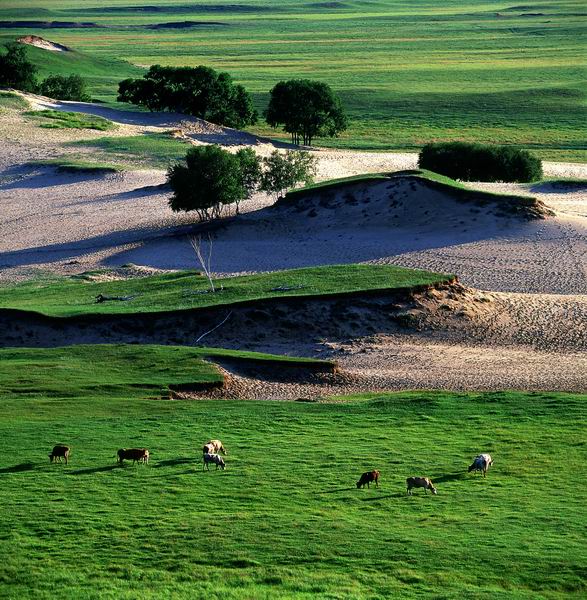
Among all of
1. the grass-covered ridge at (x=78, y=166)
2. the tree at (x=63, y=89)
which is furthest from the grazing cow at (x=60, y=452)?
the tree at (x=63, y=89)

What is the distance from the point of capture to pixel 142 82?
323 feet

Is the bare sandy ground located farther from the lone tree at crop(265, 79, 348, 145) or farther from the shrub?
the lone tree at crop(265, 79, 348, 145)

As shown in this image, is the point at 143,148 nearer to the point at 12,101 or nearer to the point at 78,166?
the point at 78,166

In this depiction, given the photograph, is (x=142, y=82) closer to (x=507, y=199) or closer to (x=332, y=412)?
(x=507, y=199)

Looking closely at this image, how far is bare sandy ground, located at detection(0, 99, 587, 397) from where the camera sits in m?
36.5

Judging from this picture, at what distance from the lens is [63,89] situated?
10600 cm

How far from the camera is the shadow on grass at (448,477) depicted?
24859mm

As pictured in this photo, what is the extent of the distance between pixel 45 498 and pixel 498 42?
168 meters

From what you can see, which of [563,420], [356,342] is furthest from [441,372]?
[563,420]

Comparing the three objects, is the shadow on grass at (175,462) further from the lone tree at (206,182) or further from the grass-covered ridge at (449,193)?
the lone tree at (206,182)

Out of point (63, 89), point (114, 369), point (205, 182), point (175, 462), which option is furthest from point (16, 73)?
point (175, 462)

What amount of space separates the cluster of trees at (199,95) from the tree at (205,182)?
36.3 m

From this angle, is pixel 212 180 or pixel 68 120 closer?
pixel 212 180

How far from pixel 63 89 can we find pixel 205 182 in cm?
5253
